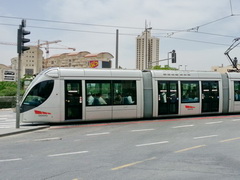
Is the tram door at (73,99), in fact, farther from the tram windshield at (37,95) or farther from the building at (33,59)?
the building at (33,59)

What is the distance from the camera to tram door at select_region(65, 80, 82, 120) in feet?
43.5

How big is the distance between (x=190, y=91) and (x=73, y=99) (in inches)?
272

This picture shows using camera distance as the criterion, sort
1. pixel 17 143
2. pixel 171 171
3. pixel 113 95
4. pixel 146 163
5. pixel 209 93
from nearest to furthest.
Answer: pixel 171 171, pixel 146 163, pixel 17 143, pixel 113 95, pixel 209 93

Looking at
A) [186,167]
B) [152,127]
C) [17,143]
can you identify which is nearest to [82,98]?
[152,127]

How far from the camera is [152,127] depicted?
12.7 metres

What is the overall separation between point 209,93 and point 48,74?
Answer: 9509 mm

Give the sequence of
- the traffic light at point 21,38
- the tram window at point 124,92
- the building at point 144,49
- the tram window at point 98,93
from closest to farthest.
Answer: the traffic light at point 21,38 → the tram window at point 98,93 → the tram window at point 124,92 → the building at point 144,49

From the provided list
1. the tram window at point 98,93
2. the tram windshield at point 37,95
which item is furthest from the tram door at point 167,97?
the tram windshield at point 37,95

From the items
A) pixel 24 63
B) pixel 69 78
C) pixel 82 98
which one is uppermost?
pixel 24 63

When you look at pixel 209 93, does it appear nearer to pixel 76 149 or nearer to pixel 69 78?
pixel 69 78

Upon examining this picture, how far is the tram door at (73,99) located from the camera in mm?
13250

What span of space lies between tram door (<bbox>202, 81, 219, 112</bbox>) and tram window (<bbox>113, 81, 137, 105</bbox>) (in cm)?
456

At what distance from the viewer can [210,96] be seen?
16500 mm

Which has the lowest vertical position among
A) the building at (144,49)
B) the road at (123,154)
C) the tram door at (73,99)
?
the road at (123,154)
